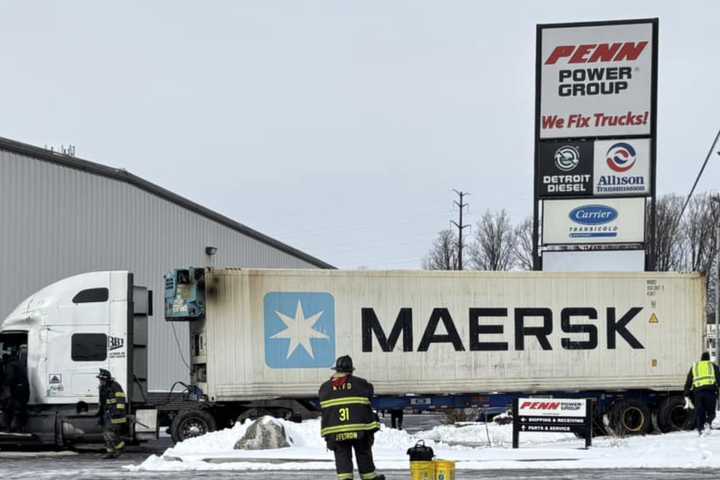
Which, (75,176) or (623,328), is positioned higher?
(75,176)

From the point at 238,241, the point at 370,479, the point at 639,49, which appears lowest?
the point at 370,479

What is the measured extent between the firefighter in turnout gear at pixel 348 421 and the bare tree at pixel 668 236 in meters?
79.6

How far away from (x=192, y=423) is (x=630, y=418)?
9.71m

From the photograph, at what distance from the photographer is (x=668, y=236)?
3693 inches

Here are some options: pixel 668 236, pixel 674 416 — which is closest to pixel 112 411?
pixel 674 416

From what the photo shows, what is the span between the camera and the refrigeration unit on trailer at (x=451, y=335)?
25.5m

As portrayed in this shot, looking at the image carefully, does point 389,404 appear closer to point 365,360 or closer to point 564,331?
point 365,360

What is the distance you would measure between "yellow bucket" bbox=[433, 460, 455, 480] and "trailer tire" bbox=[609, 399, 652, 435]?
15040 millimetres

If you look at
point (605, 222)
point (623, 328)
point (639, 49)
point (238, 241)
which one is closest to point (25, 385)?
point (623, 328)

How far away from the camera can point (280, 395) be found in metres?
25.7

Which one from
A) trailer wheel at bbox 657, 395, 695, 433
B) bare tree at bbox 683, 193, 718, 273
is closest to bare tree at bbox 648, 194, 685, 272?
bare tree at bbox 683, 193, 718, 273

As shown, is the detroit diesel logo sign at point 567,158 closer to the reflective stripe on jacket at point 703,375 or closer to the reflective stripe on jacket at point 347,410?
the reflective stripe on jacket at point 703,375

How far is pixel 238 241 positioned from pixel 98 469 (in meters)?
30.7

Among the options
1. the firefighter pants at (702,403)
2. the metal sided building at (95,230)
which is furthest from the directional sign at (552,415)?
the metal sided building at (95,230)
